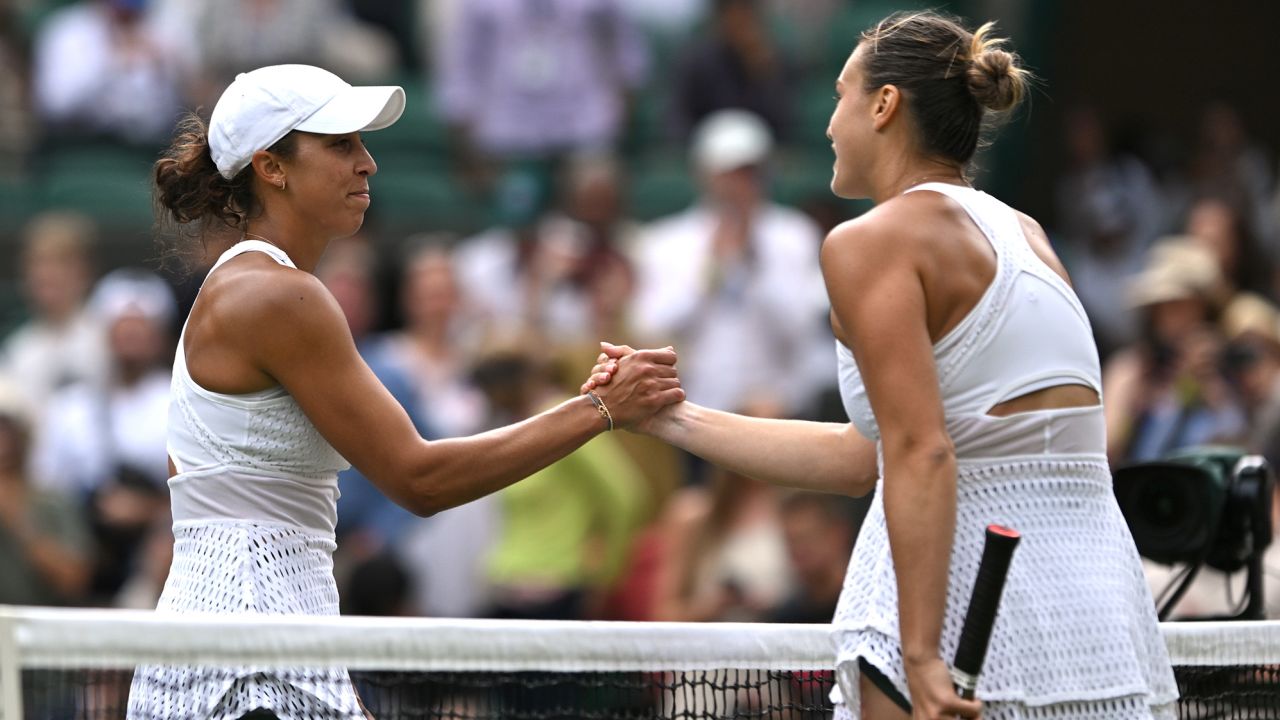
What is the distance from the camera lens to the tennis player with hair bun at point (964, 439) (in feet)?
10.5

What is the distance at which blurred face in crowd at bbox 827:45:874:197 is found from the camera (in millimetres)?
3561

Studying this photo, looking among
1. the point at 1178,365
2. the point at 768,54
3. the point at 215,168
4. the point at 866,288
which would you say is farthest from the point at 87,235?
the point at 866,288

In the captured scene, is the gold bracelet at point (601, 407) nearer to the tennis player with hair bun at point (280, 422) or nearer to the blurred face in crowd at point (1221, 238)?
the tennis player with hair bun at point (280, 422)

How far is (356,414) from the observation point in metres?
3.66

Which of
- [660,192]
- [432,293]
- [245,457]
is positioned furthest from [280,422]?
[660,192]

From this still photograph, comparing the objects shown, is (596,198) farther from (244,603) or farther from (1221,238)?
(244,603)

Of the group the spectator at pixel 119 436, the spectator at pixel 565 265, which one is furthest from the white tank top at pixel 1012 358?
the spectator at pixel 119 436

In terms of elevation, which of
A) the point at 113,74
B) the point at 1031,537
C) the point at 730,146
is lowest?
the point at 1031,537

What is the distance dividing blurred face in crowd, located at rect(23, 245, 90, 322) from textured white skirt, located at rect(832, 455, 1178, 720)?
6907 millimetres

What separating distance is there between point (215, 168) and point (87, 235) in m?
6.81

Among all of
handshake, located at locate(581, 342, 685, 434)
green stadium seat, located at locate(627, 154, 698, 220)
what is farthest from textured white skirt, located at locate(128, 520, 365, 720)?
green stadium seat, located at locate(627, 154, 698, 220)

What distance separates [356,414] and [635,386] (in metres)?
0.73

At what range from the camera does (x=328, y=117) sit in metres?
3.81

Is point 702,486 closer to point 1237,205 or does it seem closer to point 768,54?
point 768,54
